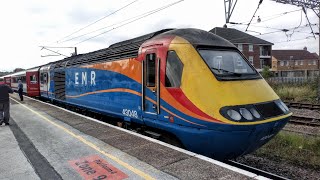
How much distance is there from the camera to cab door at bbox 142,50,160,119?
7.12m

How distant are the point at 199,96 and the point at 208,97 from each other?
0.18m

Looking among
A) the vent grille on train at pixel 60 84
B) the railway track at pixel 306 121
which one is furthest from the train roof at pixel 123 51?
the railway track at pixel 306 121

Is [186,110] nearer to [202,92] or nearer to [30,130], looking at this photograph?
[202,92]

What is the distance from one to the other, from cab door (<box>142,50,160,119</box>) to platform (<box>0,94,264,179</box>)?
0.68 metres

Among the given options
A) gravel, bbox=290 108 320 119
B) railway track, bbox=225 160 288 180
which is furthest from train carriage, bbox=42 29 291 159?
gravel, bbox=290 108 320 119

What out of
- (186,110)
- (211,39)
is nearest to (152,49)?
(211,39)

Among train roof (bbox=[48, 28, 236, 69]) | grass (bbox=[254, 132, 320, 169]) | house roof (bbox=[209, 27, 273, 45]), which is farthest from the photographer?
house roof (bbox=[209, 27, 273, 45])

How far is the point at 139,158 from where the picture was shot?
5.95 m

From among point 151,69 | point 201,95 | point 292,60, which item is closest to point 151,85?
point 151,69

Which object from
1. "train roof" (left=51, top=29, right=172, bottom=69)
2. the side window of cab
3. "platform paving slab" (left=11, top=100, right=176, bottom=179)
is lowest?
"platform paving slab" (left=11, top=100, right=176, bottom=179)

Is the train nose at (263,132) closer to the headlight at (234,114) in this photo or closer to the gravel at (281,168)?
the headlight at (234,114)

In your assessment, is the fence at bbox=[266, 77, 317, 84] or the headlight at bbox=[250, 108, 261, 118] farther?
the fence at bbox=[266, 77, 317, 84]

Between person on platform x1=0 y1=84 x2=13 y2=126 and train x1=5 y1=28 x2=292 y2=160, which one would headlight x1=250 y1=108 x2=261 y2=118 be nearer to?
train x1=5 y1=28 x2=292 y2=160

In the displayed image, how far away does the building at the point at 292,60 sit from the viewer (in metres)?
79.0
